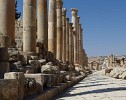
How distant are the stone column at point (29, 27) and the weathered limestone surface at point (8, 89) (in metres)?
11.2

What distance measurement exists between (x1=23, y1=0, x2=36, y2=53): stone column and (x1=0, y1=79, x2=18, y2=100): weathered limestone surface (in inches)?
442

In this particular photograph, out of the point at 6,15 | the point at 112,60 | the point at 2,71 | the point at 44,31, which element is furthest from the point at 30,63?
the point at 112,60

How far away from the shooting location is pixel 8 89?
19.6ft

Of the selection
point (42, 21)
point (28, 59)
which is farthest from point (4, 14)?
point (42, 21)

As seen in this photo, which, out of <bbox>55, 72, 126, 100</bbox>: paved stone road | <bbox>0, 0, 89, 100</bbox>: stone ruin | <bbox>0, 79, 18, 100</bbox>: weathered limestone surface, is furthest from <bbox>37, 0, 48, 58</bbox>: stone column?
<bbox>0, 79, 18, 100</bbox>: weathered limestone surface

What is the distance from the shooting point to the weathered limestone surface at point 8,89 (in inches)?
230

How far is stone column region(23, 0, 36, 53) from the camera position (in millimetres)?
17500

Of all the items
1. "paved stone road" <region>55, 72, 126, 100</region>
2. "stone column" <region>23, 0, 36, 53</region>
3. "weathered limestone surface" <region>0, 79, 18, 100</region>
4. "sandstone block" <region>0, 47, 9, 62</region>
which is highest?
"stone column" <region>23, 0, 36, 53</region>

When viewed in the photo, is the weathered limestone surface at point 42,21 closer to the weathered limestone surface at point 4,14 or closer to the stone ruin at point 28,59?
the stone ruin at point 28,59

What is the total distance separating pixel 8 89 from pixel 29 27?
1205cm

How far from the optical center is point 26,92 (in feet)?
25.1

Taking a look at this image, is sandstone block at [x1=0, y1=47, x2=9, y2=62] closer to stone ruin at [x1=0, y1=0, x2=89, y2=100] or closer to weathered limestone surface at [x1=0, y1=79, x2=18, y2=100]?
stone ruin at [x1=0, y1=0, x2=89, y2=100]

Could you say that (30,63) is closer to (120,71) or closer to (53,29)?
(53,29)

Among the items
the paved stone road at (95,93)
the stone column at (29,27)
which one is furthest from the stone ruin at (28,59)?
the paved stone road at (95,93)
